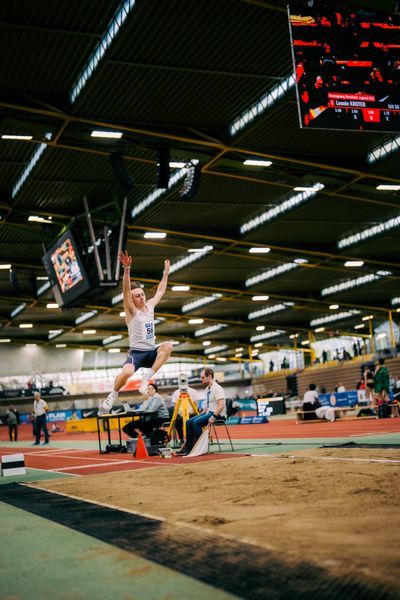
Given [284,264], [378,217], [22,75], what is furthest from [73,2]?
[284,264]

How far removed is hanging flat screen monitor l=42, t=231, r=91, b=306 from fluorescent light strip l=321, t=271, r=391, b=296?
20580 mm

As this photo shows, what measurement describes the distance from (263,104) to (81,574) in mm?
15185

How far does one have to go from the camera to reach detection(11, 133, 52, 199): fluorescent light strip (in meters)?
18.5

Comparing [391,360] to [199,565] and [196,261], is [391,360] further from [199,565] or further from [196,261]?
[199,565]

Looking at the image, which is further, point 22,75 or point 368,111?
point 22,75

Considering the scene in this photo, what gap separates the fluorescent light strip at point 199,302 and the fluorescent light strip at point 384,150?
1938 centimetres

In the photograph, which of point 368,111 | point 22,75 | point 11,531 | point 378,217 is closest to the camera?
point 11,531

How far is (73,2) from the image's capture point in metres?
12.5

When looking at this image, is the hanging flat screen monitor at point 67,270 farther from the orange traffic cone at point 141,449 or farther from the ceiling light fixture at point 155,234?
the orange traffic cone at point 141,449

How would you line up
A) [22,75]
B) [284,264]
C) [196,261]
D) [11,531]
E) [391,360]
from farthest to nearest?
1. [391,360]
2. [284,264]
3. [196,261]
4. [22,75]
5. [11,531]

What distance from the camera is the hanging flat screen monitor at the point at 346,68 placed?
856 cm

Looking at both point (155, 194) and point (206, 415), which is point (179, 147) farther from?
point (206, 415)

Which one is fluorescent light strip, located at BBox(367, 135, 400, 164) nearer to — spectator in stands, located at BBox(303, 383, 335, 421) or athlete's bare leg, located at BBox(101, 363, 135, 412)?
spectator in stands, located at BBox(303, 383, 335, 421)

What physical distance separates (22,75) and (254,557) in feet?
45.7
